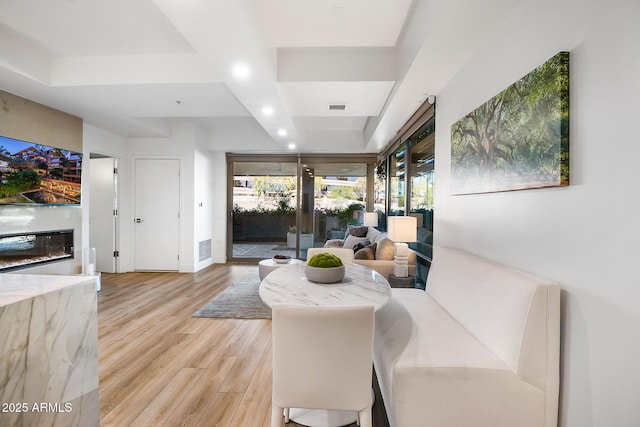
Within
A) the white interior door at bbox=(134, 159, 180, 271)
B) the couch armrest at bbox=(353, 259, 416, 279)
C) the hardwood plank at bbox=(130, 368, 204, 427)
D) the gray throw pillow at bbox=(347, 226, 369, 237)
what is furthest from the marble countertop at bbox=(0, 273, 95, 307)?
the white interior door at bbox=(134, 159, 180, 271)

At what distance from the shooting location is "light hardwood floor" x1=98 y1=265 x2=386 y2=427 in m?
1.88

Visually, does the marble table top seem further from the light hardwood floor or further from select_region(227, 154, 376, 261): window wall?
select_region(227, 154, 376, 261): window wall

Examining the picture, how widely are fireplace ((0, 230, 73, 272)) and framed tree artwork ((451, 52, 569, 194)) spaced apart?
4.64 metres

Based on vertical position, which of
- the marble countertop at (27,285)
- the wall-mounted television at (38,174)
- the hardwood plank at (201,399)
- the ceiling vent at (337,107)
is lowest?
the hardwood plank at (201,399)

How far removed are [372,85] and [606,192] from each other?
7.68ft

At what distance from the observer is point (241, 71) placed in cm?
264

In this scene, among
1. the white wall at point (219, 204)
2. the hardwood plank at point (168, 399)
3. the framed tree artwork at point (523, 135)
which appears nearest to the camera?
the framed tree artwork at point (523, 135)

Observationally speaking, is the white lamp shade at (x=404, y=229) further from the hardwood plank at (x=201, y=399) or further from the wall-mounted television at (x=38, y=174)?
the wall-mounted television at (x=38, y=174)

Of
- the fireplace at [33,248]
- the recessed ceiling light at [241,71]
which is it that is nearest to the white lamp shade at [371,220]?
the recessed ceiling light at [241,71]

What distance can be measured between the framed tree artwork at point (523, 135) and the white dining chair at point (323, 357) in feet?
3.38

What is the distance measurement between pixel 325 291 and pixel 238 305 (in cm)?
235

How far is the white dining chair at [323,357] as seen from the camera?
4.54 ft

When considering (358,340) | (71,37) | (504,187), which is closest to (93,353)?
(358,340)

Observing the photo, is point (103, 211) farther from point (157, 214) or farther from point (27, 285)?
point (27, 285)
